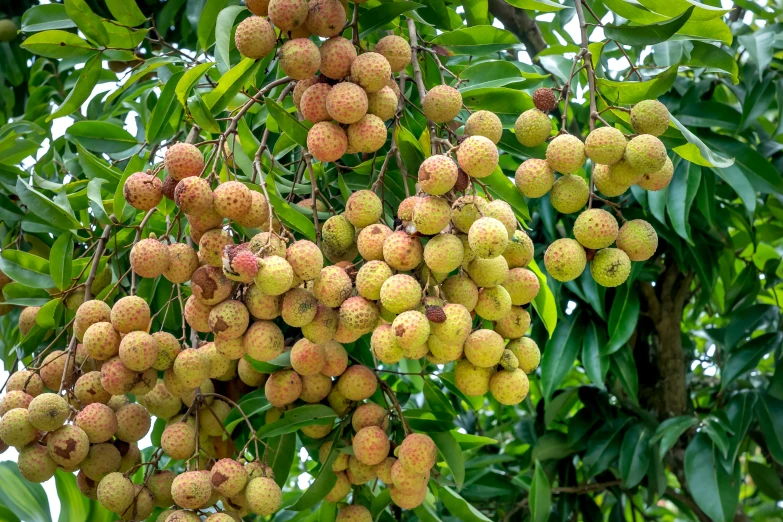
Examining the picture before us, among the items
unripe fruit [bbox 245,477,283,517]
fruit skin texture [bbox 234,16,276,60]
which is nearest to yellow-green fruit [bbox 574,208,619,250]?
fruit skin texture [bbox 234,16,276,60]

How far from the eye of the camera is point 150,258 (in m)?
1.09

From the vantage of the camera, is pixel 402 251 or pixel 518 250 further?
pixel 518 250

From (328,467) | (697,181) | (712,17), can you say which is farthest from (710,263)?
(328,467)

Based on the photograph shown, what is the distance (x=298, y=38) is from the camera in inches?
41.2

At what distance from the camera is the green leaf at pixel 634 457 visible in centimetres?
194

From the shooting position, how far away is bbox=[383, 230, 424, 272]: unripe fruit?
0.99 m

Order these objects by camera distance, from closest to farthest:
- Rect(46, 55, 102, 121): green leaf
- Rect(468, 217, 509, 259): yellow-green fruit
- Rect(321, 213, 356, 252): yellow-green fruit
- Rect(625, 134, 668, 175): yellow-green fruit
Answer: Rect(468, 217, 509, 259): yellow-green fruit → Rect(625, 134, 668, 175): yellow-green fruit → Rect(321, 213, 356, 252): yellow-green fruit → Rect(46, 55, 102, 121): green leaf

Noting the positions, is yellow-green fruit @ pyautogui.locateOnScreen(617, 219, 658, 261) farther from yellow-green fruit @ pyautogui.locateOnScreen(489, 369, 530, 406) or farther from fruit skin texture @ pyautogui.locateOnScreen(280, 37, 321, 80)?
fruit skin texture @ pyautogui.locateOnScreen(280, 37, 321, 80)

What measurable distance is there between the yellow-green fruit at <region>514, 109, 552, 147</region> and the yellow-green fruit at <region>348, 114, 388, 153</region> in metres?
0.21

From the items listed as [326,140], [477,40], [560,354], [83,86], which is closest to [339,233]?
[326,140]

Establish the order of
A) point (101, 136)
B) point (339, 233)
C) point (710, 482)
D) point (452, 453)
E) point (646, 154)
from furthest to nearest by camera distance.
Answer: point (710, 482) → point (101, 136) → point (452, 453) → point (339, 233) → point (646, 154)

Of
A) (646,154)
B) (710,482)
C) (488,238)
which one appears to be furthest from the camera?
(710,482)

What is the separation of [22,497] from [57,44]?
33.3 inches

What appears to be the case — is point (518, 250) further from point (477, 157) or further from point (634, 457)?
point (634, 457)
